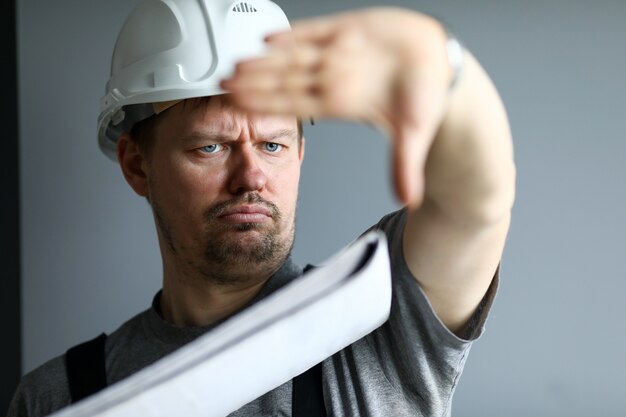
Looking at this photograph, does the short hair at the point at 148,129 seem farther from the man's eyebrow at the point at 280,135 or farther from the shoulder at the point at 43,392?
the shoulder at the point at 43,392

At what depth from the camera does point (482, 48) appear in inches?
59.9

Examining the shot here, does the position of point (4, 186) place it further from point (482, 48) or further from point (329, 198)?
point (482, 48)

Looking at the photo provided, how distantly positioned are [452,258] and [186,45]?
63 centimetres

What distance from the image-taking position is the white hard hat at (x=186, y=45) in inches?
50.1

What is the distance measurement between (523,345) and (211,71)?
0.77 m

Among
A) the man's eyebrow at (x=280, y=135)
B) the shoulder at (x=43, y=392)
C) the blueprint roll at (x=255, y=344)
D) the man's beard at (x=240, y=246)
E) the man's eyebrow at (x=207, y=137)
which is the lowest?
the shoulder at (x=43, y=392)

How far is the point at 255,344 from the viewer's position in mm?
844

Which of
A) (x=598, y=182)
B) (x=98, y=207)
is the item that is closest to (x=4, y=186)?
(x=98, y=207)

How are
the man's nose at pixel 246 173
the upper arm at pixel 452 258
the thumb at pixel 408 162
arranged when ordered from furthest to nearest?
1. the man's nose at pixel 246 173
2. the upper arm at pixel 452 258
3. the thumb at pixel 408 162

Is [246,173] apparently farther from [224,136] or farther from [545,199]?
[545,199]

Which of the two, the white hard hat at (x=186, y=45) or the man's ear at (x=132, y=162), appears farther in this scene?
the man's ear at (x=132, y=162)

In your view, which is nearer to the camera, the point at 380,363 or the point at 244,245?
the point at 380,363

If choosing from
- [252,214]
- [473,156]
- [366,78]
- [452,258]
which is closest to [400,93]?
[366,78]

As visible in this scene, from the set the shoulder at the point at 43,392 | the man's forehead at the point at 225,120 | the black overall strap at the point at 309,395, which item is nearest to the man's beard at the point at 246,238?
the man's forehead at the point at 225,120
